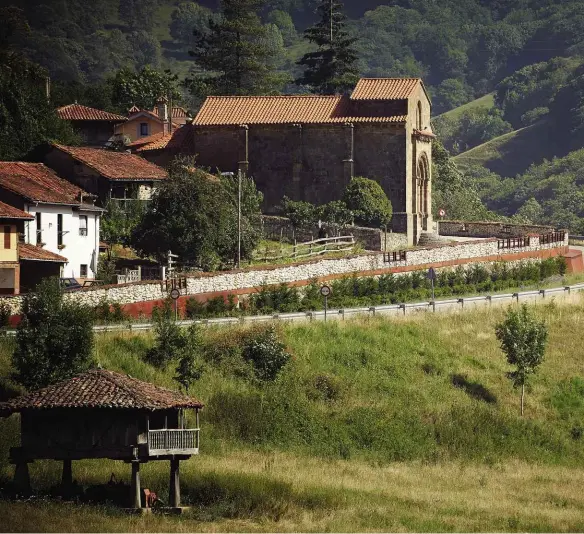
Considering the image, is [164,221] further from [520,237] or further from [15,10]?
[15,10]

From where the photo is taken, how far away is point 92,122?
114812mm

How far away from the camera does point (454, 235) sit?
109 metres

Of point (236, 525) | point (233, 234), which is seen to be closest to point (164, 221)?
point (233, 234)

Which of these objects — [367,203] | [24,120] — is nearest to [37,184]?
[24,120]

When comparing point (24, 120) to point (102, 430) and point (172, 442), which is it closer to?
point (102, 430)

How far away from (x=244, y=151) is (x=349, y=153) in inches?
236

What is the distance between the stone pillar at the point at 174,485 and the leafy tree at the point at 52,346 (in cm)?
780

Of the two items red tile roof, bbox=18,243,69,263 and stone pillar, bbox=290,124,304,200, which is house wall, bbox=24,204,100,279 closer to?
red tile roof, bbox=18,243,69,263

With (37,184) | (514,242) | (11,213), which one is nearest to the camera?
(11,213)

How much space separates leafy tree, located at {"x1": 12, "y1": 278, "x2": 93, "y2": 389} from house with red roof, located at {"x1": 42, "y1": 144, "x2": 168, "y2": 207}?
25217 mm

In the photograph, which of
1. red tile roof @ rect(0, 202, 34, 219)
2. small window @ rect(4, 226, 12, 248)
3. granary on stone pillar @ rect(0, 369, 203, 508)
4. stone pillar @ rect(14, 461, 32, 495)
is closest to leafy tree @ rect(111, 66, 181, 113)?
red tile roof @ rect(0, 202, 34, 219)

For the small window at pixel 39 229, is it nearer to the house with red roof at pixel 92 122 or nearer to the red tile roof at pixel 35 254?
the red tile roof at pixel 35 254

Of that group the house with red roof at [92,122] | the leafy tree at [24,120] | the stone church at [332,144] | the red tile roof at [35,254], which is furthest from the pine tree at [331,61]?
the red tile roof at [35,254]

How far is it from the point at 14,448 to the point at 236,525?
23.5 ft
